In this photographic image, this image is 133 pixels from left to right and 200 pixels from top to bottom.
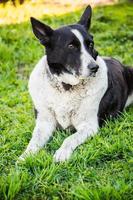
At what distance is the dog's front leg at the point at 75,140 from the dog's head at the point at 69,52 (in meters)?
0.41

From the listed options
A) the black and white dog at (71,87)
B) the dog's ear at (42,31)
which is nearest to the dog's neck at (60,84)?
the black and white dog at (71,87)

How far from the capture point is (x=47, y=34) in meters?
4.70

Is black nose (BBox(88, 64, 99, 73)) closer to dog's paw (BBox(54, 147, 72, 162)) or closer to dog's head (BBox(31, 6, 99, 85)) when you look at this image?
dog's head (BBox(31, 6, 99, 85))

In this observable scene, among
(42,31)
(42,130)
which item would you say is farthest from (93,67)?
(42,130)

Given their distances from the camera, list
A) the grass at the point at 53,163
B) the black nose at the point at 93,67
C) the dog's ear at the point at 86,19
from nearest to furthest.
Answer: the grass at the point at 53,163 < the black nose at the point at 93,67 < the dog's ear at the point at 86,19

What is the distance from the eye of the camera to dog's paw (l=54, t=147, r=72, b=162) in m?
4.22

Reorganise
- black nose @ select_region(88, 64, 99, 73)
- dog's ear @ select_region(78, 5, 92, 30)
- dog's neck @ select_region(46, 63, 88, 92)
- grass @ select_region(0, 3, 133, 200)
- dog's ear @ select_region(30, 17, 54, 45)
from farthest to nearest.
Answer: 1. dog's ear @ select_region(78, 5, 92, 30)
2. dog's neck @ select_region(46, 63, 88, 92)
3. dog's ear @ select_region(30, 17, 54, 45)
4. black nose @ select_region(88, 64, 99, 73)
5. grass @ select_region(0, 3, 133, 200)

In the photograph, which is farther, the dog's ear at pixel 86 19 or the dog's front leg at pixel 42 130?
the dog's ear at pixel 86 19

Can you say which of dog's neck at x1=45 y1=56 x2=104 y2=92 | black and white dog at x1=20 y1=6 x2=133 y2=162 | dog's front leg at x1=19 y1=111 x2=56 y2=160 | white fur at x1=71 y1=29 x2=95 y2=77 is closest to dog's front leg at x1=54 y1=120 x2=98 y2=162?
black and white dog at x1=20 y1=6 x2=133 y2=162

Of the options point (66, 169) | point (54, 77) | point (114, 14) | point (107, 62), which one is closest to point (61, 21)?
point (114, 14)

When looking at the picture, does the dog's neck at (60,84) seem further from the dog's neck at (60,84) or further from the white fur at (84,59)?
the white fur at (84,59)

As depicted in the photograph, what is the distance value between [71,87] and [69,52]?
382 mm

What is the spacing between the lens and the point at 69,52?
4.58m

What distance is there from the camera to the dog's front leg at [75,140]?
428cm
